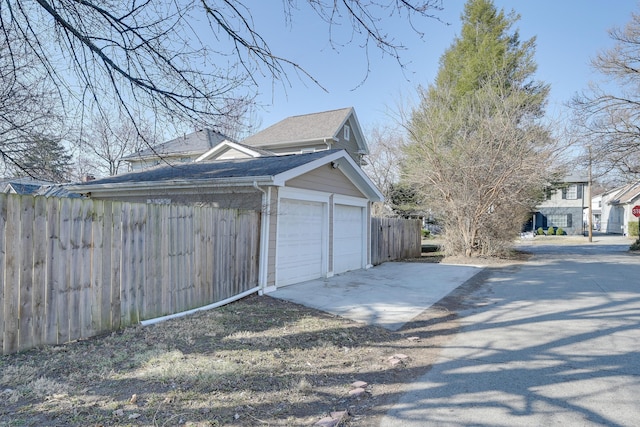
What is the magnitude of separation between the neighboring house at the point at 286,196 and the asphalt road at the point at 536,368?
3906mm

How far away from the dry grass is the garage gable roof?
3.20m

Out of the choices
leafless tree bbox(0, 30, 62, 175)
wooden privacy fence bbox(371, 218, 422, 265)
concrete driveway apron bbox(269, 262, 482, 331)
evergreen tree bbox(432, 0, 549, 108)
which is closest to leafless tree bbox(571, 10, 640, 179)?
evergreen tree bbox(432, 0, 549, 108)

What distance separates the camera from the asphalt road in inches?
118

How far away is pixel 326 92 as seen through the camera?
4.29 m

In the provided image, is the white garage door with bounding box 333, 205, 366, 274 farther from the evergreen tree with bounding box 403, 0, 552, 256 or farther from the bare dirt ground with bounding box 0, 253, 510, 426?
the bare dirt ground with bounding box 0, 253, 510, 426

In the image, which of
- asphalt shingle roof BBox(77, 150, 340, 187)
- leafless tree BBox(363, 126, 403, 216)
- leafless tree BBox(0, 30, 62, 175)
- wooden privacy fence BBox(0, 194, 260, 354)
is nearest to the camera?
wooden privacy fence BBox(0, 194, 260, 354)

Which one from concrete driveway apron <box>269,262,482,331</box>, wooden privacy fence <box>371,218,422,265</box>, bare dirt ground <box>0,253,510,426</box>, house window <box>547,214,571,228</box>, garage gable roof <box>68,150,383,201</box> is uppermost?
garage gable roof <box>68,150,383,201</box>

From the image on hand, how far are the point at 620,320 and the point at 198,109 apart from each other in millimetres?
7026

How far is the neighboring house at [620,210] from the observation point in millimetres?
35219

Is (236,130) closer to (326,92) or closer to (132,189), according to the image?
(326,92)

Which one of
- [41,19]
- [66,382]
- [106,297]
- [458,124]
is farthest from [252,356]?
[458,124]

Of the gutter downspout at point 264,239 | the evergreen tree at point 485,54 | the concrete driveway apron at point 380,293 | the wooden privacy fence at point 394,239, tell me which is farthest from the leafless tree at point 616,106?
the gutter downspout at point 264,239

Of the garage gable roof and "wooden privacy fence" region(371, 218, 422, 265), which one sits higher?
the garage gable roof

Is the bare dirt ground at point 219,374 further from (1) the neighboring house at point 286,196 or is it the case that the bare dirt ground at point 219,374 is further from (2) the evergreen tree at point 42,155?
(2) the evergreen tree at point 42,155
